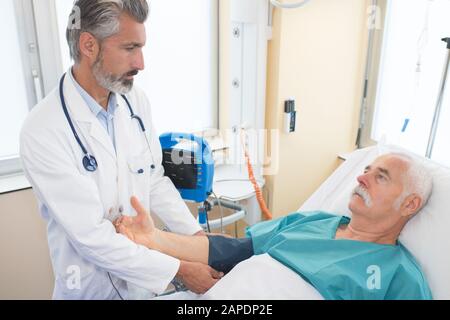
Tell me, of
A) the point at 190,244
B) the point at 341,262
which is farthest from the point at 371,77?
the point at 190,244

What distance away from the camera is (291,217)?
1.51 m

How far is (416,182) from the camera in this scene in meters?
1.31

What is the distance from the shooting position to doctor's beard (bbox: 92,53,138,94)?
3.71 feet

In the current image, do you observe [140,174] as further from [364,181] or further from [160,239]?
[364,181]

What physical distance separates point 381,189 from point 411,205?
0.11 m

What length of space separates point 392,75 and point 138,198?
1.85 meters

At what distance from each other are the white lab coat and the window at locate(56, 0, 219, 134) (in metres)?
0.80

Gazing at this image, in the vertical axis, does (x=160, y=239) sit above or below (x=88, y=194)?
below

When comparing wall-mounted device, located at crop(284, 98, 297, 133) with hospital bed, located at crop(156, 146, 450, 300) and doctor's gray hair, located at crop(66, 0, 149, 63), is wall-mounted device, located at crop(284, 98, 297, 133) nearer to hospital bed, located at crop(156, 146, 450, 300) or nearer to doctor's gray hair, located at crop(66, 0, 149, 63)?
hospital bed, located at crop(156, 146, 450, 300)

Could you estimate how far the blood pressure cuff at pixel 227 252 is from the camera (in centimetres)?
142

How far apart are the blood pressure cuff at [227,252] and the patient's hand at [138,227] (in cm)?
23

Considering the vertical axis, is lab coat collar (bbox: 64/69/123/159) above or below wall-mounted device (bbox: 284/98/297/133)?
above

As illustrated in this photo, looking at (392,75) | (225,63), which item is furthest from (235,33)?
(392,75)

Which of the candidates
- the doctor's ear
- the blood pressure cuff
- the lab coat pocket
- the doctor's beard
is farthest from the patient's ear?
the doctor's ear
